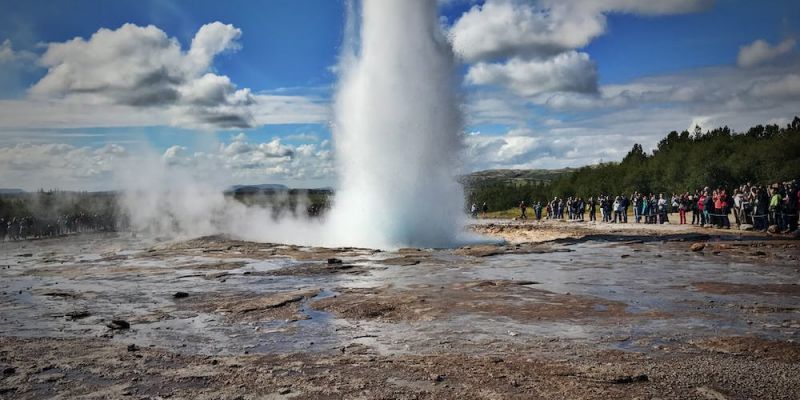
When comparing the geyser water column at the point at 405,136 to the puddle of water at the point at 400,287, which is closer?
the puddle of water at the point at 400,287

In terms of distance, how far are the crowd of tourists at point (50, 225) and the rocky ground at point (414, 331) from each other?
33.0 m

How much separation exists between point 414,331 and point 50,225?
49321 millimetres

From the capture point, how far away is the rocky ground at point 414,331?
537 cm

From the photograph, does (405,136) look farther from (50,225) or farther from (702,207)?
(50,225)

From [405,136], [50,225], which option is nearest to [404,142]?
[405,136]

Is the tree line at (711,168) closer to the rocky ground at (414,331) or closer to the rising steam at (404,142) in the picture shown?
the rising steam at (404,142)

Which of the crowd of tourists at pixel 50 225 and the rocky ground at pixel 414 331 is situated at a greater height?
the crowd of tourists at pixel 50 225

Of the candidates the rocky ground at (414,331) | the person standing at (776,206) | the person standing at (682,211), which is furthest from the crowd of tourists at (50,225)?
the person standing at (776,206)

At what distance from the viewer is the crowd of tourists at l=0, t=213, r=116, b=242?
43.0m

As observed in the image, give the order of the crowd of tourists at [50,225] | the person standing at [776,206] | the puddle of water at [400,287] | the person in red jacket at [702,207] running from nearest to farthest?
the puddle of water at [400,287]
the person standing at [776,206]
the person in red jacket at [702,207]
the crowd of tourists at [50,225]

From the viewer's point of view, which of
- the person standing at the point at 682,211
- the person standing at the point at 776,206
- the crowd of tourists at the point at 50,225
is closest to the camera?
the person standing at the point at 776,206

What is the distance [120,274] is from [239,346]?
9.78 m

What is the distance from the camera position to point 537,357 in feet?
20.4

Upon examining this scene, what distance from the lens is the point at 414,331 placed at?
7738mm
